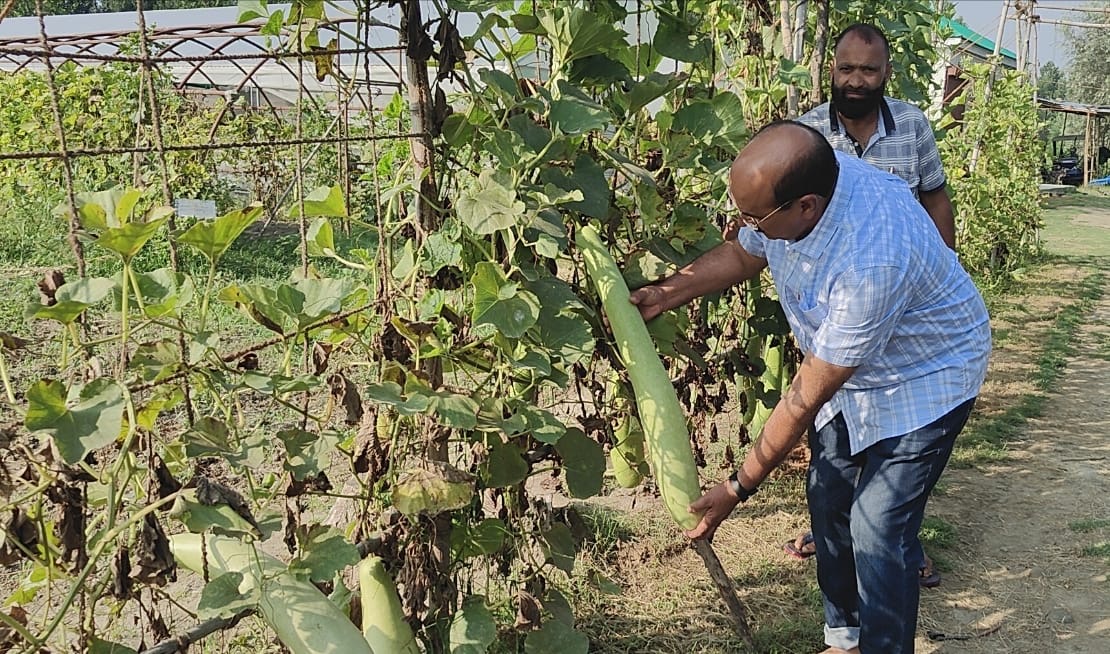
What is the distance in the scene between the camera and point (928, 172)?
308 centimetres

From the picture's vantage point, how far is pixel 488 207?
5.85ft

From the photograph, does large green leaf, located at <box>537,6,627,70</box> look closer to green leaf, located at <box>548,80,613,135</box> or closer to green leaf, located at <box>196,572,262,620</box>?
green leaf, located at <box>548,80,613,135</box>

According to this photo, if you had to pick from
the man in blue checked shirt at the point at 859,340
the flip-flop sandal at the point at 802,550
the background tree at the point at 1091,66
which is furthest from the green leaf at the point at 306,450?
the background tree at the point at 1091,66

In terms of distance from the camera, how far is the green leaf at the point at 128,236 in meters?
1.42

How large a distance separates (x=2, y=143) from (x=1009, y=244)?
9.18 meters

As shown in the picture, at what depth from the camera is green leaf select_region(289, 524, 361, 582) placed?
1.67 metres

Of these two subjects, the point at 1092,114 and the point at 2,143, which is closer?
the point at 2,143

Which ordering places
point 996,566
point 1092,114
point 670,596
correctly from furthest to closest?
1. point 1092,114
2. point 996,566
3. point 670,596

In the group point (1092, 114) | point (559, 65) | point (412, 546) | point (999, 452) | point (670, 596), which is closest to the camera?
point (412, 546)

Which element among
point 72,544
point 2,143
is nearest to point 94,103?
point 2,143

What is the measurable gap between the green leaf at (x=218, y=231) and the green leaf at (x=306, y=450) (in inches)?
13.4

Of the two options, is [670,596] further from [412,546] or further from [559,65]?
[559,65]

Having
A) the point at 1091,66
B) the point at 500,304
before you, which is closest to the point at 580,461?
the point at 500,304

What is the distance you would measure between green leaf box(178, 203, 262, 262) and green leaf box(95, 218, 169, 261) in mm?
104
